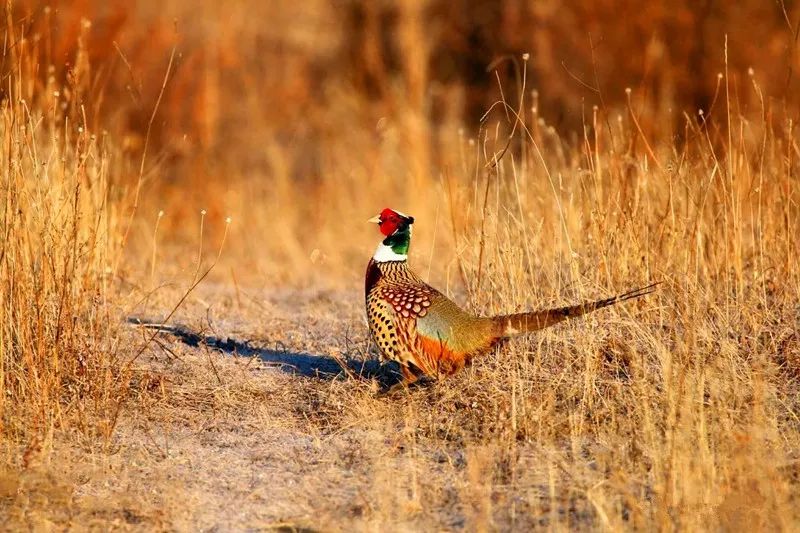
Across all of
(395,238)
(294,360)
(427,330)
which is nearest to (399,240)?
(395,238)

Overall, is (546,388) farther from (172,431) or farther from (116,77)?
(116,77)

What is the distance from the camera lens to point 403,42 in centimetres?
1174

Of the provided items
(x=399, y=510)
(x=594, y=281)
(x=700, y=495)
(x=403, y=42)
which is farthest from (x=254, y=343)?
(x=403, y=42)

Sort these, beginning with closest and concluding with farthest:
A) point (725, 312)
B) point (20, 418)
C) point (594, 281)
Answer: point (20, 418) < point (725, 312) < point (594, 281)

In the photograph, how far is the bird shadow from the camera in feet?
16.5

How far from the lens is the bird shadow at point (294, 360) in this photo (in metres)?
5.02

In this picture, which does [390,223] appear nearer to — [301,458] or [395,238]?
[395,238]

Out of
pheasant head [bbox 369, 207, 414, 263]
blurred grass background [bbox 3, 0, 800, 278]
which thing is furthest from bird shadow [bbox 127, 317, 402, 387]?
blurred grass background [bbox 3, 0, 800, 278]

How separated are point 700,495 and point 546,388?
3.36 ft

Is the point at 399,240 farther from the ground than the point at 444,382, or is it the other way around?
A: the point at 399,240

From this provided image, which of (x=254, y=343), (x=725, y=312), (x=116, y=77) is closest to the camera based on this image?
(x=725, y=312)

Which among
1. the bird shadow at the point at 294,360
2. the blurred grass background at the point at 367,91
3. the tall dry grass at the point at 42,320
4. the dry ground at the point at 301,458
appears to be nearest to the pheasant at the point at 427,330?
the dry ground at the point at 301,458

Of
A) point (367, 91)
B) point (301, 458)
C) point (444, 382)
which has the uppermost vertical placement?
point (367, 91)

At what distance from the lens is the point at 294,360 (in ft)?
17.4
